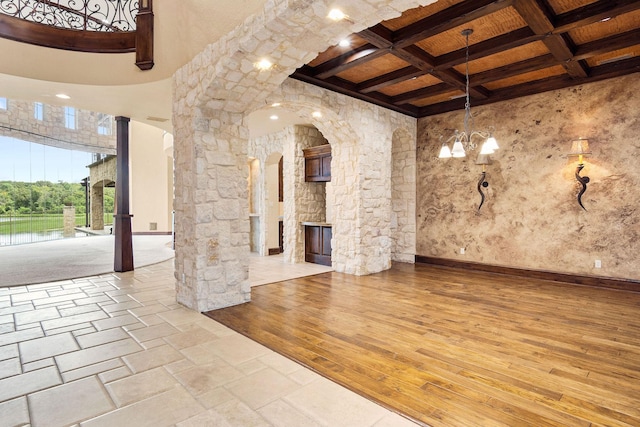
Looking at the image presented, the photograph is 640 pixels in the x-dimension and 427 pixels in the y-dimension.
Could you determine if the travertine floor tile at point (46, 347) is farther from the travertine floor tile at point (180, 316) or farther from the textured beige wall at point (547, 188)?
the textured beige wall at point (547, 188)

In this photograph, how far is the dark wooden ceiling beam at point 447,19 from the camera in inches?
117

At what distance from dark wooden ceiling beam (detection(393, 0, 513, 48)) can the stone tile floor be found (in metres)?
3.35

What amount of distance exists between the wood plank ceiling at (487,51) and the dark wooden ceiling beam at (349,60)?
0.01m

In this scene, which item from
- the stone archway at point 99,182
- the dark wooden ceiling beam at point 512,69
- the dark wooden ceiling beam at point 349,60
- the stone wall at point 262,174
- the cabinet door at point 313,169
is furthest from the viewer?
the stone archway at point 99,182

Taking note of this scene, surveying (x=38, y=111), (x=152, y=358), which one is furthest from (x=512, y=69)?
(x=38, y=111)

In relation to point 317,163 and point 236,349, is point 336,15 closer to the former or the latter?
point 236,349

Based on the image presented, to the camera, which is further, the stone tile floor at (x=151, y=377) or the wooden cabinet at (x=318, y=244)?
the wooden cabinet at (x=318, y=244)

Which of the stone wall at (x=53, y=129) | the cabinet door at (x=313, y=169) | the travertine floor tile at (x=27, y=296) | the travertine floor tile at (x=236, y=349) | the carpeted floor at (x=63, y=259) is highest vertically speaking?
the stone wall at (x=53, y=129)

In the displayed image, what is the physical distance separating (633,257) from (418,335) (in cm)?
371

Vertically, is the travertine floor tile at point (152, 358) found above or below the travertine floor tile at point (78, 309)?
above

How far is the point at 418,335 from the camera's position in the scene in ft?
9.99

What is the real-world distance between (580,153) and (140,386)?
5810mm

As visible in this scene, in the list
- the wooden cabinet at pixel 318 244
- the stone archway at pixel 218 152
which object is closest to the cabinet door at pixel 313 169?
the wooden cabinet at pixel 318 244

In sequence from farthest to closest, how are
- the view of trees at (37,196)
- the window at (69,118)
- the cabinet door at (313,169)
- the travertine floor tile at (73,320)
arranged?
the window at (69,118), the view of trees at (37,196), the cabinet door at (313,169), the travertine floor tile at (73,320)
